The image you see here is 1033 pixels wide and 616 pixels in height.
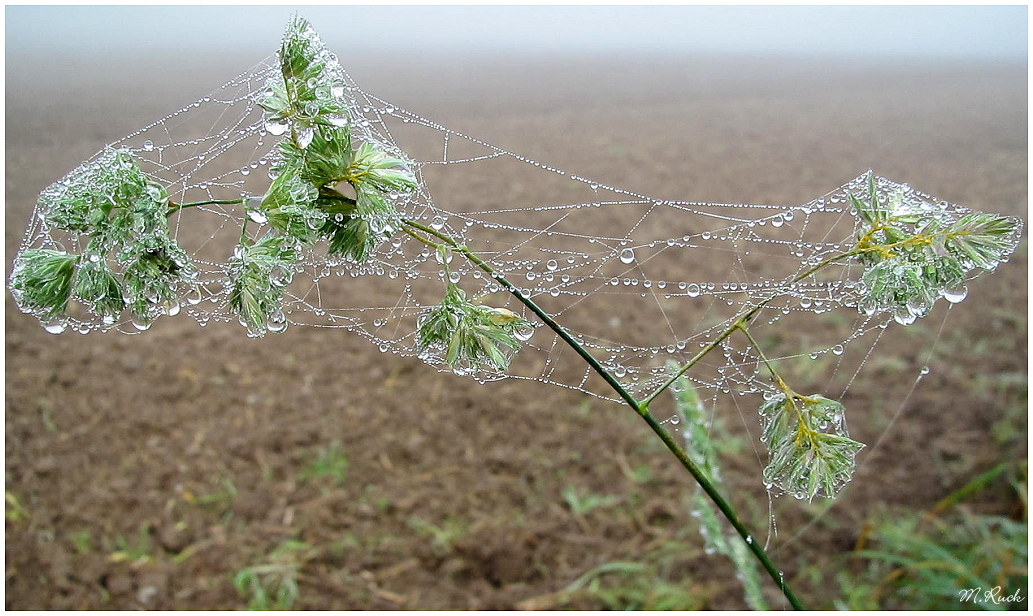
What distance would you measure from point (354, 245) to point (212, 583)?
6.63 feet

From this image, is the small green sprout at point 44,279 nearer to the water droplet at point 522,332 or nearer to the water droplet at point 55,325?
the water droplet at point 55,325

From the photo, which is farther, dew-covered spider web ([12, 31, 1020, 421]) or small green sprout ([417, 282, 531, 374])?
dew-covered spider web ([12, 31, 1020, 421])

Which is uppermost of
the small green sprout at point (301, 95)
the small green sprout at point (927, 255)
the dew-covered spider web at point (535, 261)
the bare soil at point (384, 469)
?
the small green sprout at point (301, 95)

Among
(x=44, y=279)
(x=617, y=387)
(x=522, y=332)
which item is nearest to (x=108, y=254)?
(x=44, y=279)

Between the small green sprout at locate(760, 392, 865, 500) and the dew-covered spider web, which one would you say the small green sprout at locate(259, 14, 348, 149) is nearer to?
the dew-covered spider web

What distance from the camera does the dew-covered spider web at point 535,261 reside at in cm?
70

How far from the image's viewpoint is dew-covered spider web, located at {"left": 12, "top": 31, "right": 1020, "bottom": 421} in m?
0.70

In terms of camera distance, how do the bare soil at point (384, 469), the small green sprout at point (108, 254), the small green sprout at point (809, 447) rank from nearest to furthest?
the small green sprout at point (108, 254)
the small green sprout at point (809, 447)
the bare soil at point (384, 469)

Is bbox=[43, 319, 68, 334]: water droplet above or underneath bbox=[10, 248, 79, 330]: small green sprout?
underneath

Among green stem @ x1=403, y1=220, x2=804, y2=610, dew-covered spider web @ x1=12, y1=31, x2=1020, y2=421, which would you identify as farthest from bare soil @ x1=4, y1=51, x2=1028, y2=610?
green stem @ x1=403, y1=220, x2=804, y2=610

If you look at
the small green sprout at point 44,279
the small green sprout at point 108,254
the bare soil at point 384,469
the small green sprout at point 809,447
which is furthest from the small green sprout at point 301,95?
the bare soil at point 384,469

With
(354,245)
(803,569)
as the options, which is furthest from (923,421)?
(354,245)

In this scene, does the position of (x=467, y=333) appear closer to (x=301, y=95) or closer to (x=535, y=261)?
(x=301, y=95)

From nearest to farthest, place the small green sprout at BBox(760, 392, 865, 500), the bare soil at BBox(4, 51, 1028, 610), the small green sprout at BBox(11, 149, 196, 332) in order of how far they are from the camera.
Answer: the small green sprout at BBox(11, 149, 196, 332)
the small green sprout at BBox(760, 392, 865, 500)
the bare soil at BBox(4, 51, 1028, 610)
